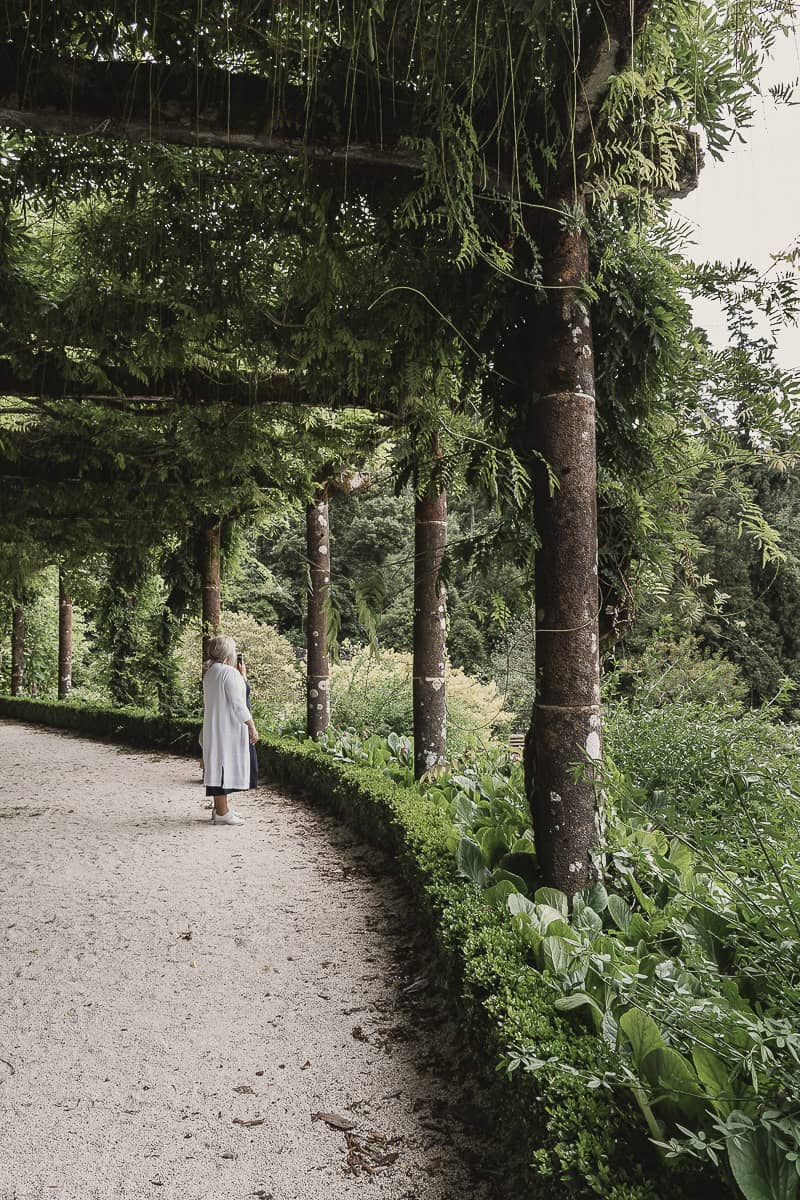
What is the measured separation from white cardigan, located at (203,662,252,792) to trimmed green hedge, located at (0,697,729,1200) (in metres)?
2.41

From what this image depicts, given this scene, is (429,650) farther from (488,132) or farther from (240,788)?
(488,132)

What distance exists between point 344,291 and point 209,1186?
339 cm

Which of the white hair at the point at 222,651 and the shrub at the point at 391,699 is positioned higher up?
the white hair at the point at 222,651

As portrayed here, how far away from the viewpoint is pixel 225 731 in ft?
23.7

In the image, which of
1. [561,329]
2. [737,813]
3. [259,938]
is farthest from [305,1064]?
[561,329]

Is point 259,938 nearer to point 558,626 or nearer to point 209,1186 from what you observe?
point 209,1186

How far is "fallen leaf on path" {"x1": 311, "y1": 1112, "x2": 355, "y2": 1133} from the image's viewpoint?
2.70m

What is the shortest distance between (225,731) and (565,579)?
478 centimetres

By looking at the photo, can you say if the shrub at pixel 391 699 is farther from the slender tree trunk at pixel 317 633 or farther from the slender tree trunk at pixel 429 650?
the slender tree trunk at pixel 429 650

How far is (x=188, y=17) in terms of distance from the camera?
2574mm

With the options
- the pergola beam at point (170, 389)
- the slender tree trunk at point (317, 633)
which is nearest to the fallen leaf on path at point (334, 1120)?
the pergola beam at point (170, 389)

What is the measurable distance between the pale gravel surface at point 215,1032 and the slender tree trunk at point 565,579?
1.02m

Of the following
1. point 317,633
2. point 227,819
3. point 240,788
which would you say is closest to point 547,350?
point 240,788

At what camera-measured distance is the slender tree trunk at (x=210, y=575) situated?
11.4 metres
